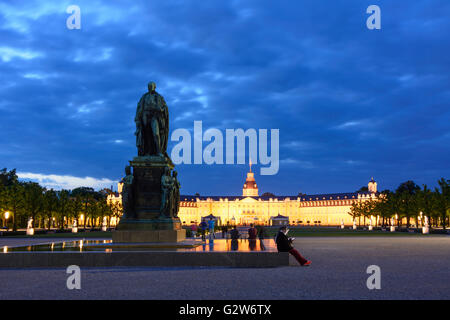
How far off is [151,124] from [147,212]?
4.69m

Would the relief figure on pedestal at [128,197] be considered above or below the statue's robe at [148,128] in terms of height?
below

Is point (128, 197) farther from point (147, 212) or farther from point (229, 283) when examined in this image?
point (229, 283)

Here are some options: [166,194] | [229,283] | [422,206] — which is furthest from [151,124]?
[422,206]

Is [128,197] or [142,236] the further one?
[128,197]

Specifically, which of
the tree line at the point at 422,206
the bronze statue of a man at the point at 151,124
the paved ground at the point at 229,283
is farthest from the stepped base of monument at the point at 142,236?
the tree line at the point at 422,206

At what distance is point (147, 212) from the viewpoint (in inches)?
920

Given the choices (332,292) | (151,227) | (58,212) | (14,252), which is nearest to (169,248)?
(151,227)

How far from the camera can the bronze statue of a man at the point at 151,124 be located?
79.9 ft

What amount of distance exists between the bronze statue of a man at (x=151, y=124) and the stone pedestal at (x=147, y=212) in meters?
0.85

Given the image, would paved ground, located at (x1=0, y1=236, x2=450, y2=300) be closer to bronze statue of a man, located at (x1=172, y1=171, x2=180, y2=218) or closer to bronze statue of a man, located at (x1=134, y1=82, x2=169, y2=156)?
bronze statue of a man, located at (x1=172, y1=171, x2=180, y2=218)

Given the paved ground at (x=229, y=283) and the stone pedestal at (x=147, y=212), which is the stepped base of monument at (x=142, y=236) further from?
the paved ground at (x=229, y=283)

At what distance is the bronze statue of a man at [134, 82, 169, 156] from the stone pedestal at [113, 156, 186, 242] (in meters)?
0.85

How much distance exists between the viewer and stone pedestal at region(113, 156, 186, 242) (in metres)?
23.0
